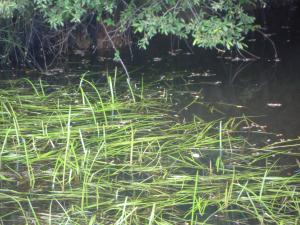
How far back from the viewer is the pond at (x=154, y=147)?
378 cm

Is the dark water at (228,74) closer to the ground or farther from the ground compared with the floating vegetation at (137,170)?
farther from the ground

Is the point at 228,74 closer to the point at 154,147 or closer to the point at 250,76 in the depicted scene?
the point at 250,76

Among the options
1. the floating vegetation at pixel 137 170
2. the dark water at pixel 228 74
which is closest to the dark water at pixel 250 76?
the dark water at pixel 228 74

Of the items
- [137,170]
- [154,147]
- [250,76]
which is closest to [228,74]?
[250,76]

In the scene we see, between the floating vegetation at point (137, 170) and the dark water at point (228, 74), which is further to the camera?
the dark water at point (228, 74)

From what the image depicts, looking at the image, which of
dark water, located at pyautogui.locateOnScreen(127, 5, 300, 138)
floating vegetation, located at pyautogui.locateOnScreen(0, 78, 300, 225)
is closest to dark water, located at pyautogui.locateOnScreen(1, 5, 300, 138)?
dark water, located at pyautogui.locateOnScreen(127, 5, 300, 138)

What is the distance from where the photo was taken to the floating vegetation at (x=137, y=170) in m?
3.73

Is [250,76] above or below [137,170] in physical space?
above

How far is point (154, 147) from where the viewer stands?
4.77m

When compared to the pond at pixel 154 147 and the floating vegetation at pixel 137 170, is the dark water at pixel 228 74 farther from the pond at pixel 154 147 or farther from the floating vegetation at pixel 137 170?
the floating vegetation at pixel 137 170

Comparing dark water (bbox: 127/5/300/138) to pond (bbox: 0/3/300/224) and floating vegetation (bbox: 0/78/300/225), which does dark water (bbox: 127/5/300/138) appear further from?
floating vegetation (bbox: 0/78/300/225)

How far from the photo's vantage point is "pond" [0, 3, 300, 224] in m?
3.78

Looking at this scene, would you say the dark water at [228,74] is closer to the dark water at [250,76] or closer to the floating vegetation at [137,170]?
the dark water at [250,76]

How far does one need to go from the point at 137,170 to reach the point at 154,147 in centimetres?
43
